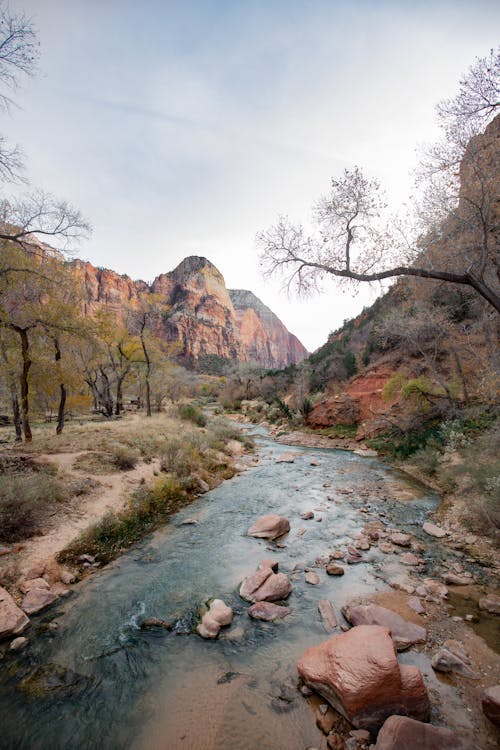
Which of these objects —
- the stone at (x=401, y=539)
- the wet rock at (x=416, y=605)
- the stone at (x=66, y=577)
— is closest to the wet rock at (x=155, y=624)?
the stone at (x=66, y=577)

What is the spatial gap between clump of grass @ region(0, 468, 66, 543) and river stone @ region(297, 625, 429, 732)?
18.5ft

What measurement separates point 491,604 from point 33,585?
6.70 metres

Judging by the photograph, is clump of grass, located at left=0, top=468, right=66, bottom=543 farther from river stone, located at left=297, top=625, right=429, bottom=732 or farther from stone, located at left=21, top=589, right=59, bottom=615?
river stone, located at left=297, top=625, right=429, bottom=732

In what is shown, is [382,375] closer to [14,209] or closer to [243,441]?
[243,441]

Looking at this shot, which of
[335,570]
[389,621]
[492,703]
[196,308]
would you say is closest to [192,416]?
[335,570]

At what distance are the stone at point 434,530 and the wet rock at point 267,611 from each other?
3.91 meters

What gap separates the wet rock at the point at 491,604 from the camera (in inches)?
164

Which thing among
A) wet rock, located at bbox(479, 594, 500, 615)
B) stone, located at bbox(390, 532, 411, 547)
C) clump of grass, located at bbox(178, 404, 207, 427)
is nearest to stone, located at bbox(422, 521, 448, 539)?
stone, located at bbox(390, 532, 411, 547)

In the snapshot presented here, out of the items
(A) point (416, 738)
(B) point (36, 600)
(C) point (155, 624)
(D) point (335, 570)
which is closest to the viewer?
(A) point (416, 738)

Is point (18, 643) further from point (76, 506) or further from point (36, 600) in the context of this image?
point (76, 506)

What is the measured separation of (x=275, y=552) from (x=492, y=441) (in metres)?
6.49

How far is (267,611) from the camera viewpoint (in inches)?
177

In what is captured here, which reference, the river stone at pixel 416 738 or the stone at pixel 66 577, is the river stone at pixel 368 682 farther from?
the stone at pixel 66 577

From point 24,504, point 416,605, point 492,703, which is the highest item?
point 24,504
